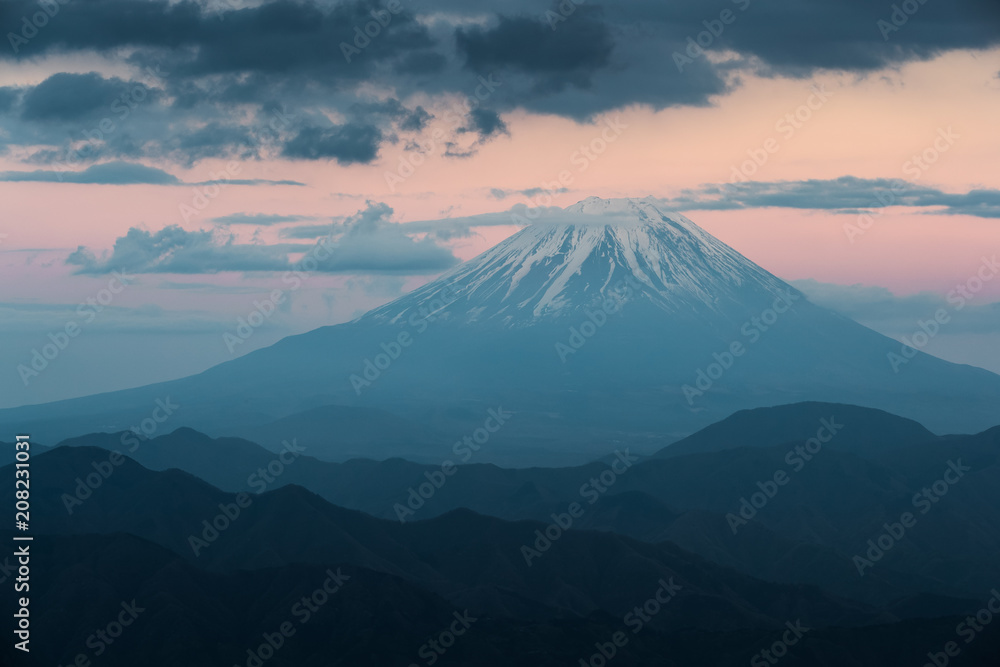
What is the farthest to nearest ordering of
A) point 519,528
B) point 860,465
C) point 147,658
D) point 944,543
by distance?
1. point 860,465
2. point 944,543
3. point 519,528
4. point 147,658

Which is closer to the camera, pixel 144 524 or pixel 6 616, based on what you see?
pixel 6 616

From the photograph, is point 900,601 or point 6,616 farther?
point 900,601

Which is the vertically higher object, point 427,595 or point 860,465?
point 427,595

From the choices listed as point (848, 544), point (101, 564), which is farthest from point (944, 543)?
point (101, 564)

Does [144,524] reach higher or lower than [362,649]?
lower

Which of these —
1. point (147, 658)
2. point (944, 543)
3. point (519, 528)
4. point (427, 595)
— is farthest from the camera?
point (944, 543)

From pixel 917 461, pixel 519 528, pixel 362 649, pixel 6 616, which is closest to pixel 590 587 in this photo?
pixel 519 528

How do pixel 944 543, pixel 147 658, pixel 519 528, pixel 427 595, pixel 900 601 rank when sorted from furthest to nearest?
pixel 944 543 < pixel 519 528 < pixel 900 601 < pixel 427 595 < pixel 147 658

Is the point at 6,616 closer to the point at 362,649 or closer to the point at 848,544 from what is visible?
the point at 362,649

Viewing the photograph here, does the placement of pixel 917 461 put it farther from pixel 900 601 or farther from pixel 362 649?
pixel 362 649
